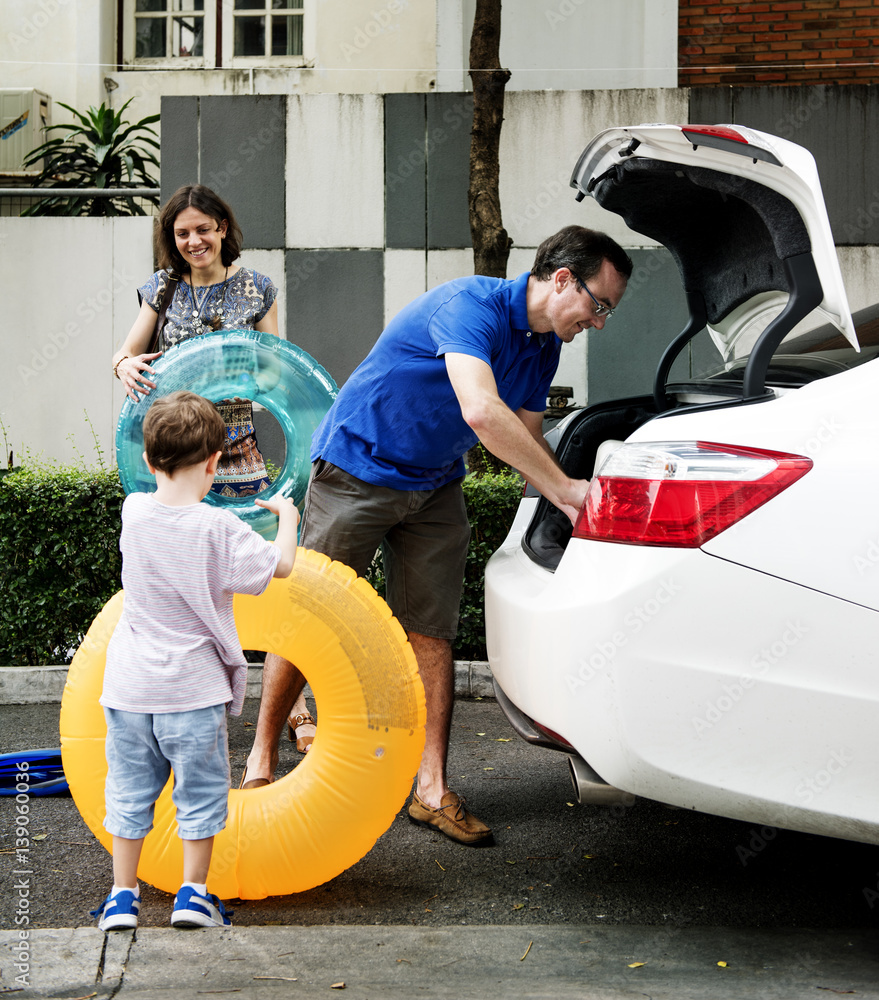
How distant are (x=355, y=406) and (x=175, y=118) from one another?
719 centimetres

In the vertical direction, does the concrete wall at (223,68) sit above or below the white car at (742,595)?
above

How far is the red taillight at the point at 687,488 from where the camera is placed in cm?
234

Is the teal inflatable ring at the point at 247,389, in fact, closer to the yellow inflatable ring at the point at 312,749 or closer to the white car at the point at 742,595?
the yellow inflatable ring at the point at 312,749

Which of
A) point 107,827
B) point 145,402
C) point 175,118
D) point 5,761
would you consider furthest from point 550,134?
point 107,827

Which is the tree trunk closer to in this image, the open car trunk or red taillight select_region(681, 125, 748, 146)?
the open car trunk

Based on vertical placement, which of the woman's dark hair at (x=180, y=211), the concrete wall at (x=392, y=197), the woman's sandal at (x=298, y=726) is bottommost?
the woman's sandal at (x=298, y=726)

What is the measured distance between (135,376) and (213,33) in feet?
35.1

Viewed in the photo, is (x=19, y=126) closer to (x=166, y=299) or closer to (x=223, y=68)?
(x=223, y=68)

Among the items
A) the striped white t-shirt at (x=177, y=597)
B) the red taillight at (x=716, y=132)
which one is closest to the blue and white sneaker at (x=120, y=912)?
the striped white t-shirt at (x=177, y=597)

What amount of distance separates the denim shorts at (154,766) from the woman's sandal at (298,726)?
1.52 metres

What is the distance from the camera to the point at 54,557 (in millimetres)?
5219

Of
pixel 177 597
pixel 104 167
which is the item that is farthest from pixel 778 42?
pixel 177 597

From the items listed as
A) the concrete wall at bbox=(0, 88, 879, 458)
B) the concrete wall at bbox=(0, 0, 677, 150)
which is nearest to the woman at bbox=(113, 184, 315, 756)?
the concrete wall at bbox=(0, 88, 879, 458)

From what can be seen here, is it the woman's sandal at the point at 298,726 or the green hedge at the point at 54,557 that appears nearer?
the woman's sandal at the point at 298,726
